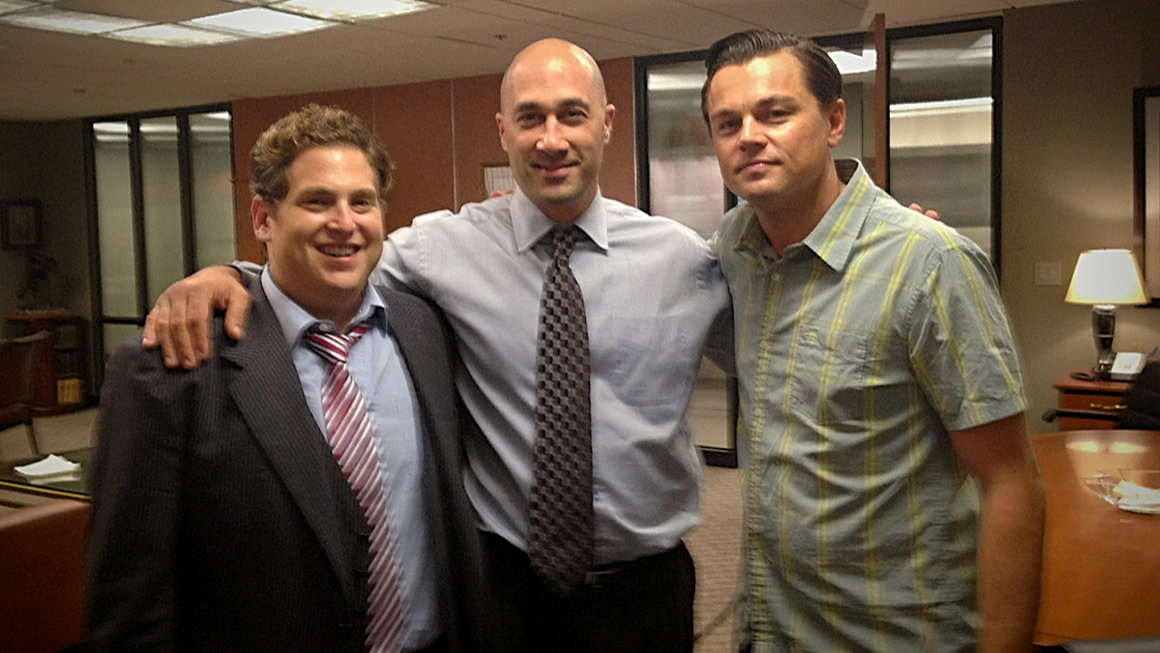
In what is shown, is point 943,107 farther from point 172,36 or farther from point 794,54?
point 172,36

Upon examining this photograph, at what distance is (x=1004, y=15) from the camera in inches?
216

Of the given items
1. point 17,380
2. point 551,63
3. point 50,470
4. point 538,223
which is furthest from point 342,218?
point 17,380

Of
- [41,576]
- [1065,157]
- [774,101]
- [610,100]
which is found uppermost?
[610,100]

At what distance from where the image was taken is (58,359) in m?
10.6

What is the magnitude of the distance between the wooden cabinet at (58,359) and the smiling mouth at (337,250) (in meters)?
9.39

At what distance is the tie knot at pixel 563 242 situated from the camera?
2.00 metres

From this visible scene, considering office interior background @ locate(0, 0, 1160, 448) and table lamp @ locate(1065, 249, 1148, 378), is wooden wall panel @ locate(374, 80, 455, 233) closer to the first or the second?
office interior background @ locate(0, 0, 1160, 448)

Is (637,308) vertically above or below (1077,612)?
above

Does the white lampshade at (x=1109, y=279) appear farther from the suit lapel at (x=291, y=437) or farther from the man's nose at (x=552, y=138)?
the suit lapel at (x=291, y=437)

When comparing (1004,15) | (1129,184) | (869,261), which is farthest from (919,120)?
(869,261)

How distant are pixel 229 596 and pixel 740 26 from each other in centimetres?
497

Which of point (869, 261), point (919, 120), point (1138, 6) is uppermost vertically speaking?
point (1138, 6)

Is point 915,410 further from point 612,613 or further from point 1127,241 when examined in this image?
point 1127,241

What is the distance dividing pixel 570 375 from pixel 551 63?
65 cm
